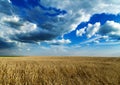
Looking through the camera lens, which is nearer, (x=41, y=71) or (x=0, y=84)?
(x=0, y=84)

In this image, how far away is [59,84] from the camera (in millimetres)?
9062

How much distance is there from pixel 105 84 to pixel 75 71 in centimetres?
378

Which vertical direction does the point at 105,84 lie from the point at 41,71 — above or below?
below

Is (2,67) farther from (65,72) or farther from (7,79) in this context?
(65,72)

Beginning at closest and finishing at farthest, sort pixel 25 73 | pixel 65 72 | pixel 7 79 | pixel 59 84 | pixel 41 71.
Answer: pixel 7 79, pixel 59 84, pixel 25 73, pixel 41 71, pixel 65 72

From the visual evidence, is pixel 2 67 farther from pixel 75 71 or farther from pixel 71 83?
pixel 75 71

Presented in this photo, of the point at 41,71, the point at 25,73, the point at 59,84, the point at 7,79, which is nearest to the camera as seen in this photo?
the point at 7,79

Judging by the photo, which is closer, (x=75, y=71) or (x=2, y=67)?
(x=2, y=67)

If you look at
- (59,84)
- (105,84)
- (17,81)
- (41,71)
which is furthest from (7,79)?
(105,84)

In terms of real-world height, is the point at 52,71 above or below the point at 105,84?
above

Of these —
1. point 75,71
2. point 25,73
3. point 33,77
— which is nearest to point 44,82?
point 33,77

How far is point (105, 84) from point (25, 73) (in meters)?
4.73

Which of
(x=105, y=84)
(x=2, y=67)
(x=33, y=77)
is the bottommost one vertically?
(x=105, y=84)

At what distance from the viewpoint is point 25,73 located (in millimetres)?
9656
